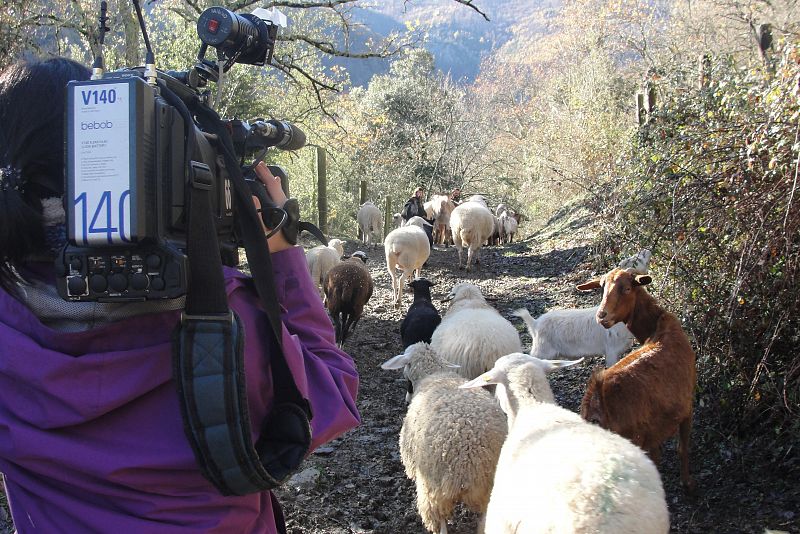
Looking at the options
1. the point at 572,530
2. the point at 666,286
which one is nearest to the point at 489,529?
the point at 572,530

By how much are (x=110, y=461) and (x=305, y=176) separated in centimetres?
3129

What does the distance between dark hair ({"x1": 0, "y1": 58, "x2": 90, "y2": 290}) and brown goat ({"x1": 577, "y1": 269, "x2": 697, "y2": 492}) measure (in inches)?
138

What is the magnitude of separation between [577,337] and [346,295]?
130 inches

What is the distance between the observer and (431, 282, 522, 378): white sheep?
5.79 m

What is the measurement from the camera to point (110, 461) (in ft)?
3.74

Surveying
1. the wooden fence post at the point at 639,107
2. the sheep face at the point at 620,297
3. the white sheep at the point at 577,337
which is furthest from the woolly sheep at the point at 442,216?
the sheep face at the point at 620,297

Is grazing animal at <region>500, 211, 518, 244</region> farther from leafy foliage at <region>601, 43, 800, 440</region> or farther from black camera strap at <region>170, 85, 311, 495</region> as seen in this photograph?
black camera strap at <region>170, 85, 311, 495</region>

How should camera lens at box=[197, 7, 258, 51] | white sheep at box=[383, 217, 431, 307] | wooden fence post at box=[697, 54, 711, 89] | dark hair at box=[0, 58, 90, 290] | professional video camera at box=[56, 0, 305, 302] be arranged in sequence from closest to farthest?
professional video camera at box=[56, 0, 305, 302], dark hair at box=[0, 58, 90, 290], camera lens at box=[197, 7, 258, 51], wooden fence post at box=[697, 54, 711, 89], white sheep at box=[383, 217, 431, 307]

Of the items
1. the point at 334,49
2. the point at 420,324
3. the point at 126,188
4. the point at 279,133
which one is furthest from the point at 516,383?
the point at 334,49

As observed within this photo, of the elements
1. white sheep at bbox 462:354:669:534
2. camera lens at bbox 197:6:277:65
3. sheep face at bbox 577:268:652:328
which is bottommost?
white sheep at bbox 462:354:669:534

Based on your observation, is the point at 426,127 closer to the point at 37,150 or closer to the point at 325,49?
the point at 325,49

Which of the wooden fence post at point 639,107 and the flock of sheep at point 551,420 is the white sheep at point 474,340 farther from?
the wooden fence post at point 639,107

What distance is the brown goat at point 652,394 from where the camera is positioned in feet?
13.0

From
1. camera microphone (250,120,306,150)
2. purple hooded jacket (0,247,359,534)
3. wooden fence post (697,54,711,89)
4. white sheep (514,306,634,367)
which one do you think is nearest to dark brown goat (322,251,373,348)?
white sheep (514,306,634,367)
